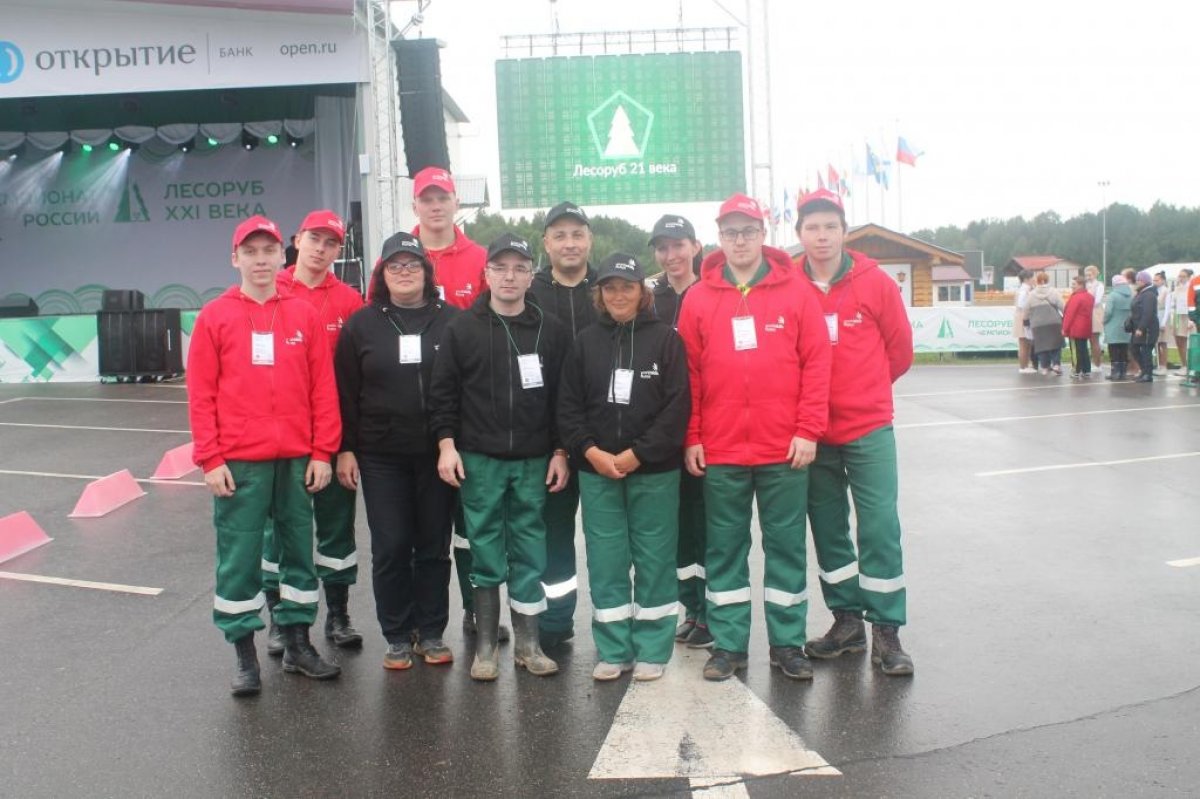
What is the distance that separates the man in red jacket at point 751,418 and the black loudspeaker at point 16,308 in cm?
2193

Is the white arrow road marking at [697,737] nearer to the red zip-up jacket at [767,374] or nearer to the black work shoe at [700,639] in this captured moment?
the black work shoe at [700,639]

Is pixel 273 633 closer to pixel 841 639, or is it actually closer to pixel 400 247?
pixel 400 247

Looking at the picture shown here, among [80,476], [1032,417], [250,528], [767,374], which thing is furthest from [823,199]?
[1032,417]

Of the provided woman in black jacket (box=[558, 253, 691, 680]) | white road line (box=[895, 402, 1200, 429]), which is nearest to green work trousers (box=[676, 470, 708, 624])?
woman in black jacket (box=[558, 253, 691, 680])

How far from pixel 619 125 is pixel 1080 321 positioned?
8.23 meters

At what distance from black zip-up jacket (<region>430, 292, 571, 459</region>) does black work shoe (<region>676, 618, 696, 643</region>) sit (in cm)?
116

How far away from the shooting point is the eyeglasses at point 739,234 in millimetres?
4371

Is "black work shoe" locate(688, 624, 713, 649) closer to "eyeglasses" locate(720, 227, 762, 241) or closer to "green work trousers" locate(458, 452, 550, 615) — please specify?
"green work trousers" locate(458, 452, 550, 615)

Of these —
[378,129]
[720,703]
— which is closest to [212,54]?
[378,129]

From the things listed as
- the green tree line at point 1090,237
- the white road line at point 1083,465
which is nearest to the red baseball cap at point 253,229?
the white road line at point 1083,465

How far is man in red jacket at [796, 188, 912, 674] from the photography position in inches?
176

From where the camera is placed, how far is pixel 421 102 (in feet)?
54.9

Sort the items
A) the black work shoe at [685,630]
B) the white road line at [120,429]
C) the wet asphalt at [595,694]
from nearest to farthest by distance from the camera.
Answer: the wet asphalt at [595,694], the black work shoe at [685,630], the white road line at [120,429]

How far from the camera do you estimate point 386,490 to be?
4.59 m
